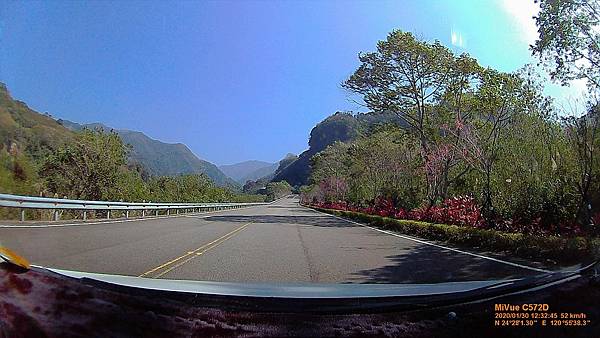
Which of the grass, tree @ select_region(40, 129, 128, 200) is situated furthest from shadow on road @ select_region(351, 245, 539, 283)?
tree @ select_region(40, 129, 128, 200)

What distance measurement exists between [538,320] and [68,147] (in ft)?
15.4

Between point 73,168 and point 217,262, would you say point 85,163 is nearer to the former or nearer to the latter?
point 73,168

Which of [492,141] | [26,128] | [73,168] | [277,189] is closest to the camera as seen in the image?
[26,128]

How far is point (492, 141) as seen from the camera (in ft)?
41.8

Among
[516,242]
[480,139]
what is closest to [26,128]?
[516,242]

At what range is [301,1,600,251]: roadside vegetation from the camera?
6484mm

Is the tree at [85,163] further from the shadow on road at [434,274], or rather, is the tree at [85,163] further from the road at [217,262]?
the shadow on road at [434,274]

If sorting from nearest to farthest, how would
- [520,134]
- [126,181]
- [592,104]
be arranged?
[592,104], [126,181], [520,134]

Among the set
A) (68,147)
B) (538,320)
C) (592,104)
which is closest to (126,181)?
(68,147)

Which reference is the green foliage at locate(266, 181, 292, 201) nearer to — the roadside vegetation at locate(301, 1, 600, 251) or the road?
the roadside vegetation at locate(301, 1, 600, 251)

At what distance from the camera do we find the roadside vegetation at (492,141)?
6484 millimetres

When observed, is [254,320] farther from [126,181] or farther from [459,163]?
[459,163]

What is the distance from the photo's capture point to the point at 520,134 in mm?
9758

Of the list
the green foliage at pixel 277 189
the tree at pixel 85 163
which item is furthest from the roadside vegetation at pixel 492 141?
the green foliage at pixel 277 189
